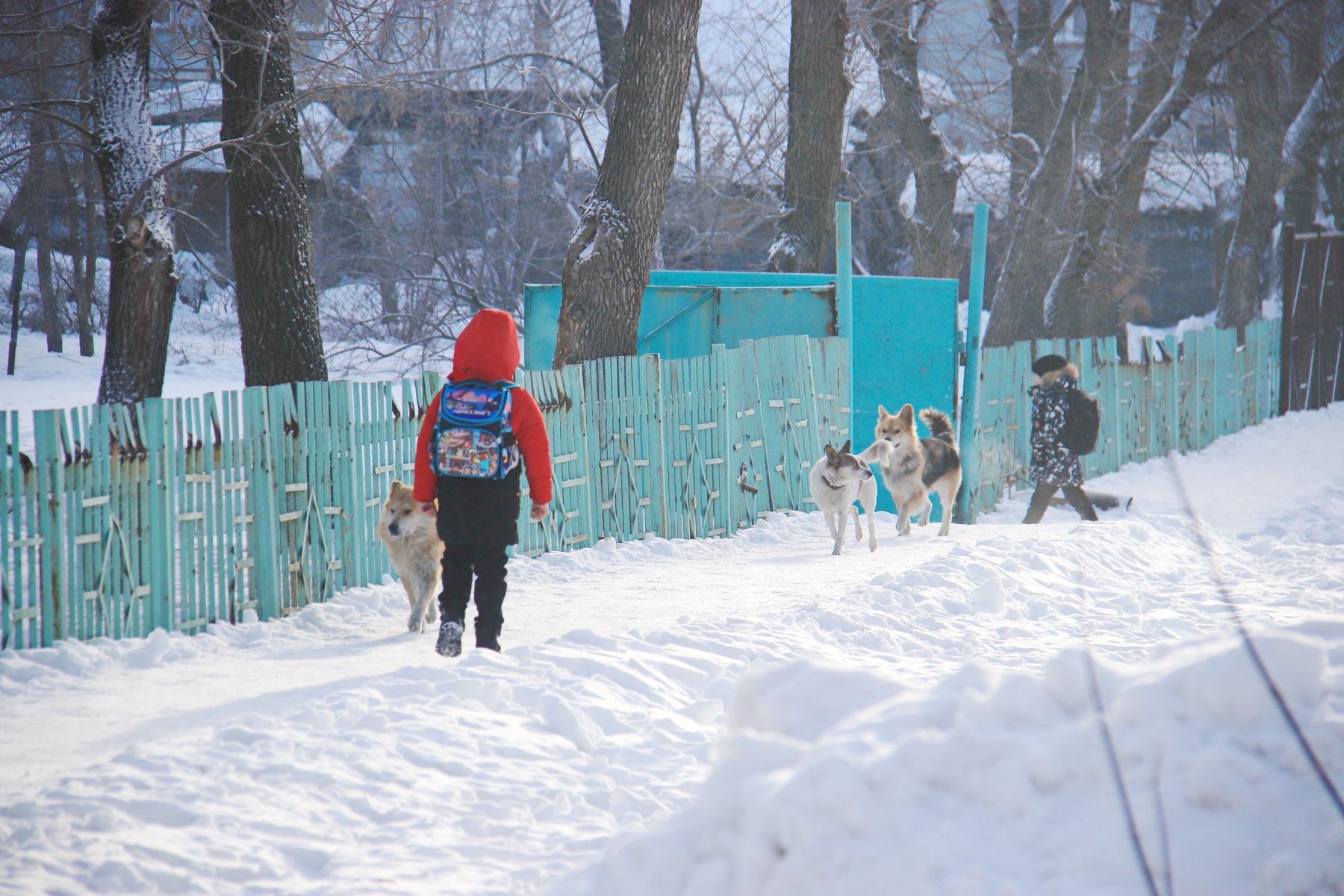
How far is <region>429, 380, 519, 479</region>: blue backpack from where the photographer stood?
5.51m

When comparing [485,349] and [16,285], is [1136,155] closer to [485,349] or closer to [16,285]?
[485,349]

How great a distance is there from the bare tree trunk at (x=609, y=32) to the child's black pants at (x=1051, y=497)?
1168cm

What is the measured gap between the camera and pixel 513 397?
562 cm

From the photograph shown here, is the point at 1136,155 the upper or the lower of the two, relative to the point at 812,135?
upper

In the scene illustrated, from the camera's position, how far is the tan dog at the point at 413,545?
20.5ft

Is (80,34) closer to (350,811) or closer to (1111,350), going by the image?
(350,811)

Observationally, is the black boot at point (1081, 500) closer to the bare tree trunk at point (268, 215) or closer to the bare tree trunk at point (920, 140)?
the bare tree trunk at point (268, 215)

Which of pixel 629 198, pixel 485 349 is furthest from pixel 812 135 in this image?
pixel 485 349

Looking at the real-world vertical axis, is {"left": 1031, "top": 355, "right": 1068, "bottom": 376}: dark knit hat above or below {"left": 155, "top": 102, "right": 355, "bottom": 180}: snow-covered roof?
below

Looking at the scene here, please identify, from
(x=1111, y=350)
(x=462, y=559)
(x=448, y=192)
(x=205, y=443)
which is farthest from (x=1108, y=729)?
(x=448, y=192)

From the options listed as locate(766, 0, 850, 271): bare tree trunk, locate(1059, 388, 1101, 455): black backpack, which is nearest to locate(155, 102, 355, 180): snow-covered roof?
locate(766, 0, 850, 271): bare tree trunk

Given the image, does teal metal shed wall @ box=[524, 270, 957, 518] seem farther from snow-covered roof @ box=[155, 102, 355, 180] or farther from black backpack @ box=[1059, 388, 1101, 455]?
snow-covered roof @ box=[155, 102, 355, 180]

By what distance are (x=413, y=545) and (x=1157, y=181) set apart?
31.5 metres

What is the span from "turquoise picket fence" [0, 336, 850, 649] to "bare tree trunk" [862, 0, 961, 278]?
30.3ft
